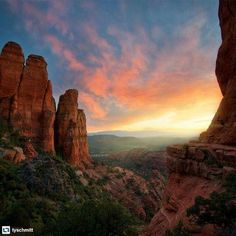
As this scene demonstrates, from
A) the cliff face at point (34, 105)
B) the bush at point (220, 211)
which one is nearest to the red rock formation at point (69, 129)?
the cliff face at point (34, 105)

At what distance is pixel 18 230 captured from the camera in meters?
22.4

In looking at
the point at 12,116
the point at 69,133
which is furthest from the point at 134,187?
the point at 12,116

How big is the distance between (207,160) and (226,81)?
46.0ft

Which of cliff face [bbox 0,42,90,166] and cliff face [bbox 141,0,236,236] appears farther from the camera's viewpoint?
cliff face [bbox 0,42,90,166]

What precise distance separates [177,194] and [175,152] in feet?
14.7

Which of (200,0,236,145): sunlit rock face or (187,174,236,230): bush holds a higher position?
(200,0,236,145): sunlit rock face

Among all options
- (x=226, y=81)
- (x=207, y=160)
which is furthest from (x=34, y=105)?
(x=207, y=160)

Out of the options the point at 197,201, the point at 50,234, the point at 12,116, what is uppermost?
the point at 12,116

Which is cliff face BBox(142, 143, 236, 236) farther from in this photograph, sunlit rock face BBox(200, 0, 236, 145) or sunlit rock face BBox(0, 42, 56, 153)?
sunlit rock face BBox(0, 42, 56, 153)

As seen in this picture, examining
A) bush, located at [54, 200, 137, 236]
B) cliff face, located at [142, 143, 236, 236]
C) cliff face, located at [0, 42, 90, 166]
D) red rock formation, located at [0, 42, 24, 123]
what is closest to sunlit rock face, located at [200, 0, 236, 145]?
cliff face, located at [142, 143, 236, 236]

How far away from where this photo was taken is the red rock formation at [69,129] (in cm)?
8044

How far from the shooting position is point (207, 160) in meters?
22.1

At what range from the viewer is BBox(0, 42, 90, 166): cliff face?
6612cm

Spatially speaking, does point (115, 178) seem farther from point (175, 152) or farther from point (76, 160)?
point (175, 152)
